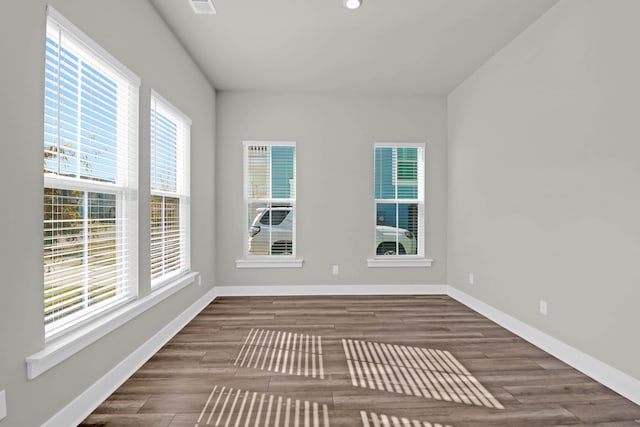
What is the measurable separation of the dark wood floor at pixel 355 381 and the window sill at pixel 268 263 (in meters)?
1.22

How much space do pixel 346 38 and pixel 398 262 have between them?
10.0ft

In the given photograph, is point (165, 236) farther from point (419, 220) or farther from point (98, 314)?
point (419, 220)

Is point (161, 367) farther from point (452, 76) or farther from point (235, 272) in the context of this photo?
point (452, 76)

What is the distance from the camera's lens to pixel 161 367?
2.63 m

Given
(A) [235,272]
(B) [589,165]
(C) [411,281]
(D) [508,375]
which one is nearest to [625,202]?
(B) [589,165]

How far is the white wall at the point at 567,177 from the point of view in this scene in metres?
2.28

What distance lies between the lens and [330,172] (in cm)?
496

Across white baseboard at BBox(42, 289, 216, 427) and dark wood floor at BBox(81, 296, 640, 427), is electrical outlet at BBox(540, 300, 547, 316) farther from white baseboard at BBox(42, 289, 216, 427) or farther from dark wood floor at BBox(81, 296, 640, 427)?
white baseboard at BBox(42, 289, 216, 427)

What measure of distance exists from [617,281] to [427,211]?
2790 millimetres

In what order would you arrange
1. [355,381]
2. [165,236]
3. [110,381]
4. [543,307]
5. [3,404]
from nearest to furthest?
[3,404], [110,381], [355,381], [543,307], [165,236]

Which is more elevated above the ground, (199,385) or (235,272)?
(235,272)

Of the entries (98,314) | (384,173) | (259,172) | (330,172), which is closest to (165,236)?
(98,314)

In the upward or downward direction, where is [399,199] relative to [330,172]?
downward

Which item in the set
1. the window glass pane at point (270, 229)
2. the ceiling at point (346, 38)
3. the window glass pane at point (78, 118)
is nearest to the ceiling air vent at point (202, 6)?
the ceiling at point (346, 38)
